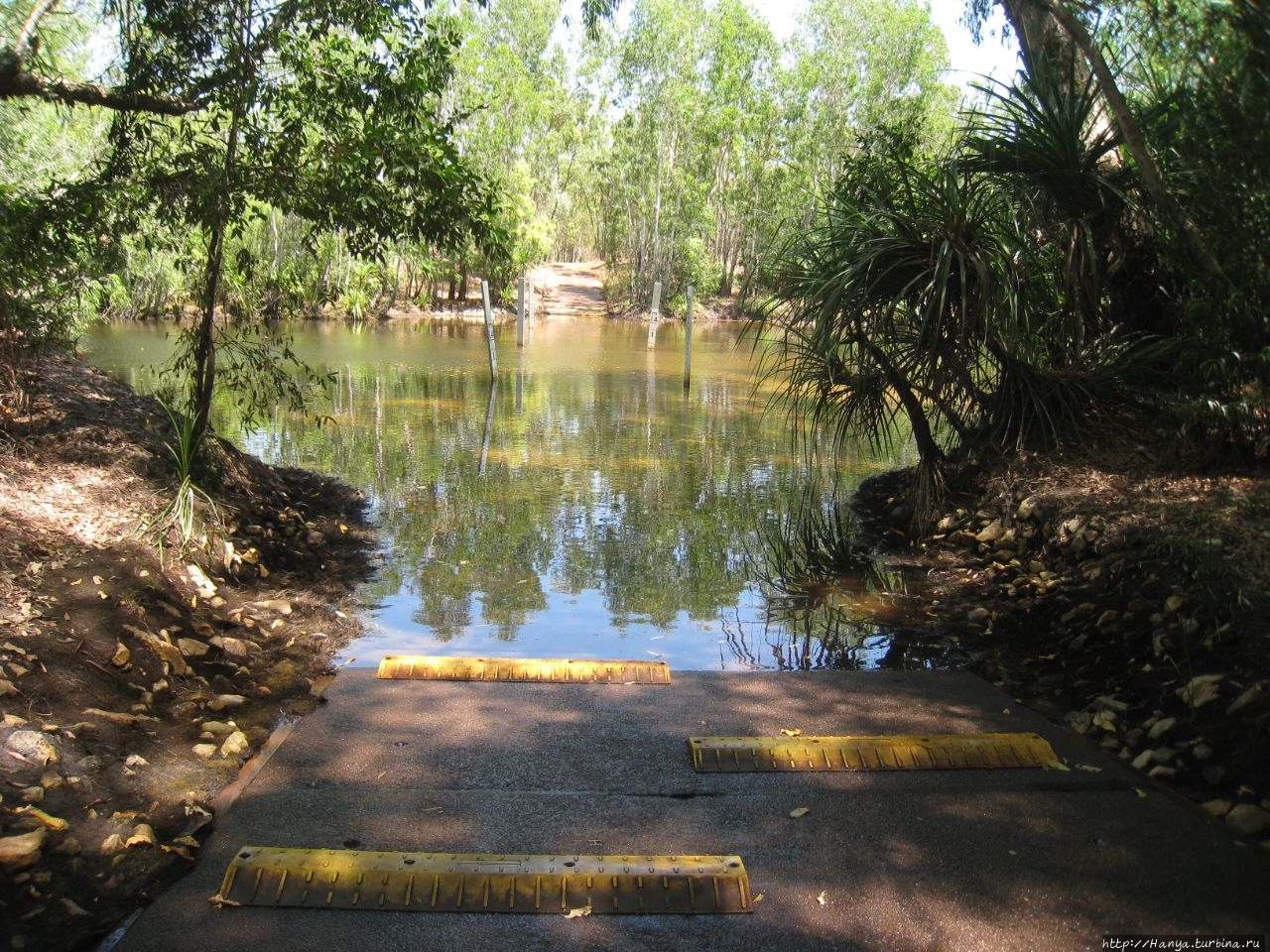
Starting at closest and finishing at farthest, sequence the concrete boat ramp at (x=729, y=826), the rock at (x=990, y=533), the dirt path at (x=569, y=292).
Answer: the concrete boat ramp at (x=729, y=826) → the rock at (x=990, y=533) → the dirt path at (x=569, y=292)

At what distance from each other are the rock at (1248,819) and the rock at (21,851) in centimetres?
436

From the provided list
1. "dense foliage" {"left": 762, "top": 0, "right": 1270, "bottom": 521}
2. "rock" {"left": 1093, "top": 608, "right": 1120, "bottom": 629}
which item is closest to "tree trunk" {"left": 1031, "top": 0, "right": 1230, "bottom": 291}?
"dense foliage" {"left": 762, "top": 0, "right": 1270, "bottom": 521}

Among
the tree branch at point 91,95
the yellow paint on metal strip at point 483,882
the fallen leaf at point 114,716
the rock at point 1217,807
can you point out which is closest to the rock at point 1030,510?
the rock at point 1217,807

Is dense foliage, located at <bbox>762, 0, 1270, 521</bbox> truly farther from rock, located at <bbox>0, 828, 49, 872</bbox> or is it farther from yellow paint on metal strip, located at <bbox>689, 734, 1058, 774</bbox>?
rock, located at <bbox>0, 828, 49, 872</bbox>

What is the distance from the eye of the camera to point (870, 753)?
4691 mm

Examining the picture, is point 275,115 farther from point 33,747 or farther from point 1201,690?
point 1201,690

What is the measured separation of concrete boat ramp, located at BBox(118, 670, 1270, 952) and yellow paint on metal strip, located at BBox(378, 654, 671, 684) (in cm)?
15

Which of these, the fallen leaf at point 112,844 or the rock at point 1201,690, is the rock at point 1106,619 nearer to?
the rock at point 1201,690

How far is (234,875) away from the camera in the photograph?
11.7ft

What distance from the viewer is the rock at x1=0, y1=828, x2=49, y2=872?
3.41 metres

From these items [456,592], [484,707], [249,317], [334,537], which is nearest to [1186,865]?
[484,707]

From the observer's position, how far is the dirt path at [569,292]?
6175cm

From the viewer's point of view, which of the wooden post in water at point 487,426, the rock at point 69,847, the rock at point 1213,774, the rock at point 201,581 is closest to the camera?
the rock at point 69,847

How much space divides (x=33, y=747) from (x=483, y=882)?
1.97 meters
